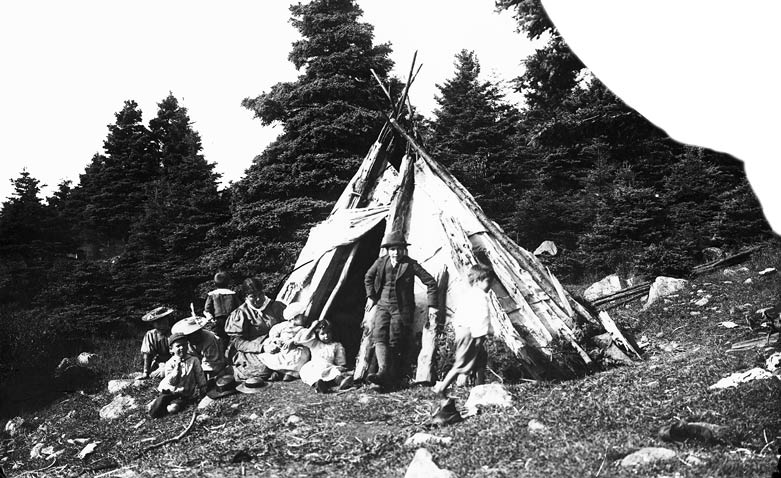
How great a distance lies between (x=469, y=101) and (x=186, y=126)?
18.6ft

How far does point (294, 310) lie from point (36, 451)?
116 inches

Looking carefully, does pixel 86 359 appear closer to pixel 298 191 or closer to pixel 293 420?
pixel 298 191

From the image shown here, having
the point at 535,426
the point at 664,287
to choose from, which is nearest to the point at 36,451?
the point at 535,426

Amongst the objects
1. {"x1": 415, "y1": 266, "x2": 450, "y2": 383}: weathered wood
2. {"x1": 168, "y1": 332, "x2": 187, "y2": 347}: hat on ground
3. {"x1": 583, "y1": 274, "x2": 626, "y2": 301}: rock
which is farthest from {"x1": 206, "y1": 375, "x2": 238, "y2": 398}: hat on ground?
{"x1": 583, "y1": 274, "x2": 626, "y2": 301}: rock

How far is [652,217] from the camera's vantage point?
8.86 meters

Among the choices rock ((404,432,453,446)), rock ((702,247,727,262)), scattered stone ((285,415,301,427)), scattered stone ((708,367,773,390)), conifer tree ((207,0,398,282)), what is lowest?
scattered stone ((708,367,773,390))

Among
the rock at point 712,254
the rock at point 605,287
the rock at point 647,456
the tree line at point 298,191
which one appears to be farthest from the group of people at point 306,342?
the rock at point 605,287

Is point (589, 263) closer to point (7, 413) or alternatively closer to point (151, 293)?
point (151, 293)

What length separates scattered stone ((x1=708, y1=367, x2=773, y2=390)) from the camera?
3.89 meters

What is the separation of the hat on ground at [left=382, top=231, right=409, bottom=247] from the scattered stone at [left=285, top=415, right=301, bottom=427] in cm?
199

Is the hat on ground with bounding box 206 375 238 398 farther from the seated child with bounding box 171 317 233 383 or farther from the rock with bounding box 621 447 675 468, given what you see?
the rock with bounding box 621 447 675 468

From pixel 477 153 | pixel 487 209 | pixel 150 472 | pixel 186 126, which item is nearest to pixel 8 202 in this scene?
pixel 186 126

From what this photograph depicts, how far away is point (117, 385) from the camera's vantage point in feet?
25.2

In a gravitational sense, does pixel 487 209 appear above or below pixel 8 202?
below
